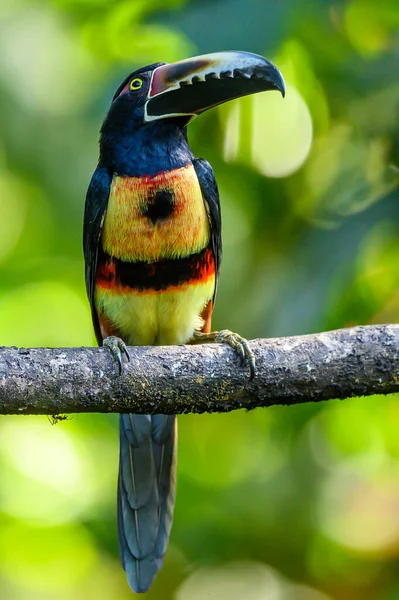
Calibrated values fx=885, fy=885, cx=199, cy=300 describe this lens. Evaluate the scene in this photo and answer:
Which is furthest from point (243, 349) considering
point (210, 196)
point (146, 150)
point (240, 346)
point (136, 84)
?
point (136, 84)

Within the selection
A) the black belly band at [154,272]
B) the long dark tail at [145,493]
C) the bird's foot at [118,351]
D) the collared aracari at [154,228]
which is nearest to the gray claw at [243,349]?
the collared aracari at [154,228]

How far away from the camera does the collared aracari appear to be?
4035 mm

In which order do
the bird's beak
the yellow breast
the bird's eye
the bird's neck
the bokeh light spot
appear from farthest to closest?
1. the bokeh light spot
2. the bird's eye
3. the bird's neck
4. the yellow breast
5. the bird's beak

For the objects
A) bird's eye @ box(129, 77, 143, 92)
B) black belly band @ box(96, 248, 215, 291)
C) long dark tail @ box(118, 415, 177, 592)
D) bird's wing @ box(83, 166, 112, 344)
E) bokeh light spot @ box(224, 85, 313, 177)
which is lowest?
long dark tail @ box(118, 415, 177, 592)

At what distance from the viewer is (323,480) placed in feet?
16.6

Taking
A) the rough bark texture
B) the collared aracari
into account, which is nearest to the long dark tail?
the collared aracari

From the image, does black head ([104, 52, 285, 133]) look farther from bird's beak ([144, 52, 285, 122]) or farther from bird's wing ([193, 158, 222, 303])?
bird's wing ([193, 158, 222, 303])

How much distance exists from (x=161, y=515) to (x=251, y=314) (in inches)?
43.7

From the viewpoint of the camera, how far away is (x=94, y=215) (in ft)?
13.6

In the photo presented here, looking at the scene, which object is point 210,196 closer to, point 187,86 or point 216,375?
point 187,86

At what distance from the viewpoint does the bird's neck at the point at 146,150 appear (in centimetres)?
414

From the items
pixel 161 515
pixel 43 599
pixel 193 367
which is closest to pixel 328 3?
pixel 193 367

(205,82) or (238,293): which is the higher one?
(205,82)

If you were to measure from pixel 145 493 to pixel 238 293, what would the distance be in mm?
1159
